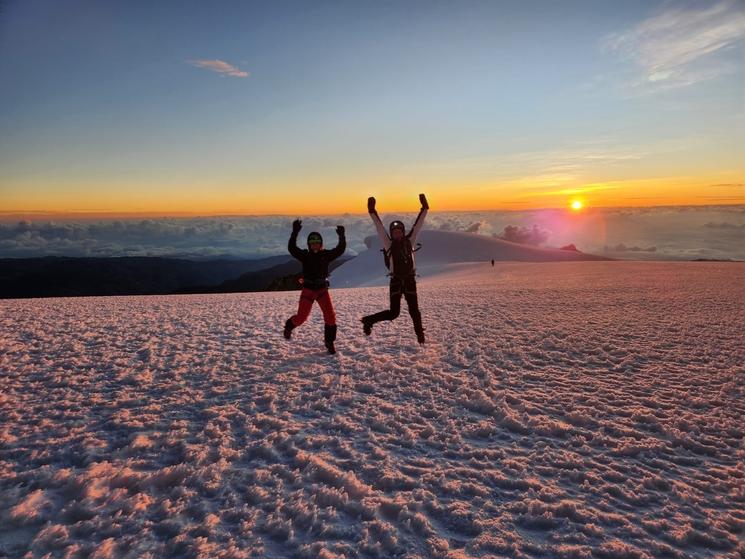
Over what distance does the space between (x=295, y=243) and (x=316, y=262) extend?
498 millimetres

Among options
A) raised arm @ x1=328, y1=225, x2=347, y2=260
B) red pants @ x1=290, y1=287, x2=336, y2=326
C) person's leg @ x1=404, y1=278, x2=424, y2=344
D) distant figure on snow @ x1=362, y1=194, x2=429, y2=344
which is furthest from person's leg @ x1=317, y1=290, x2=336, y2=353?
person's leg @ x1=404, y1=278, x2=424, y2=344

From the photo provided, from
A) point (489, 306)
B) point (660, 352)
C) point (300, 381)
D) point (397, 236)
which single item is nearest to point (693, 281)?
point (489, 306)

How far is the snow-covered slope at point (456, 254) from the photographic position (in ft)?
248

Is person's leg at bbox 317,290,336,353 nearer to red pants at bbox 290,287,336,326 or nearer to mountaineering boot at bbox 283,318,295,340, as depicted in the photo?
red pants at bbox 290,287,336,326

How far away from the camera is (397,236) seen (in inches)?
298

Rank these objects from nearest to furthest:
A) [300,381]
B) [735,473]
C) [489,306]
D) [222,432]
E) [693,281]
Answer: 1. [735,473]
2. [222,432]
3. [300,381]
4. [489,306]
5. [693,281]

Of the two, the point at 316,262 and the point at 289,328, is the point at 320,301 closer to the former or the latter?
the point at 316,262

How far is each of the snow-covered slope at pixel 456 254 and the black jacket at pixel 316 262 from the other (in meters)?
60.7

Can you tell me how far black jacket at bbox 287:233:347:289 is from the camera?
713 cm

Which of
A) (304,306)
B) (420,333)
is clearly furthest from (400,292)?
(304,306)

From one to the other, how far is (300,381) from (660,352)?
6.36 meters

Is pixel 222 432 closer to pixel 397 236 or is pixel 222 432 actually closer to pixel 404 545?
pixel 404 545

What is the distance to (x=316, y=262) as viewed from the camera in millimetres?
7191

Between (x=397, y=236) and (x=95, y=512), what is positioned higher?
(x=397, y=236)
